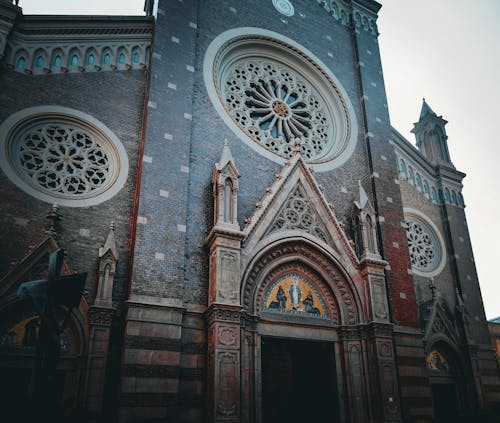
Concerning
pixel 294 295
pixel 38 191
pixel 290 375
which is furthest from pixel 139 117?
pixel 290 375

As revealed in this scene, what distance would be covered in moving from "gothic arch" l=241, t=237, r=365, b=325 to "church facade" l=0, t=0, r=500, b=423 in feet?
0.21

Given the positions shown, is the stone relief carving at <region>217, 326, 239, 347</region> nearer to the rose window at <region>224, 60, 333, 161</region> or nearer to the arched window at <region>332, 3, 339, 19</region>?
the rose window at <region>224, 60, 333, 161</region>

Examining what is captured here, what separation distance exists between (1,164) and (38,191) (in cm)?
118

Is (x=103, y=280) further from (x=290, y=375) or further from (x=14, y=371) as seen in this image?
(x=290, y=375)

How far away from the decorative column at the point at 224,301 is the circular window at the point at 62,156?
10.0ft

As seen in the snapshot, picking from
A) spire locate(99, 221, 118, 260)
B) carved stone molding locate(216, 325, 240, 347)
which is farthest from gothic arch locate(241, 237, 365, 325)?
spire locate(99, 221, 118, 260)

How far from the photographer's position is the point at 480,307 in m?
20.8

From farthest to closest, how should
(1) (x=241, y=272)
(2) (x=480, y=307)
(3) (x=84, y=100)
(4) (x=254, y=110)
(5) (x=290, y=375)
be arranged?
1. (2) (x=480, y=307)
2. (4) (x=254, y=110)
3. (5) (x=290, y=375)
4. (3) (x=84, y=100)
5. (1) (x=241, y=272)

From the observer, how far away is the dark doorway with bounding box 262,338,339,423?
15078 millimetres

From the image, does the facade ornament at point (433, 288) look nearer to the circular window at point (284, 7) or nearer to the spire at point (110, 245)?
the spire at point (110, 245)

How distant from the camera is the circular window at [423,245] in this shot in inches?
798

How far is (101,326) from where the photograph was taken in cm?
1220

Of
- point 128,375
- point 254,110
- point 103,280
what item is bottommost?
point 128,375

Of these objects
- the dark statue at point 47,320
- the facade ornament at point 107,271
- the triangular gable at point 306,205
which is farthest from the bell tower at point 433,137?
the dark statue at point 47,320
